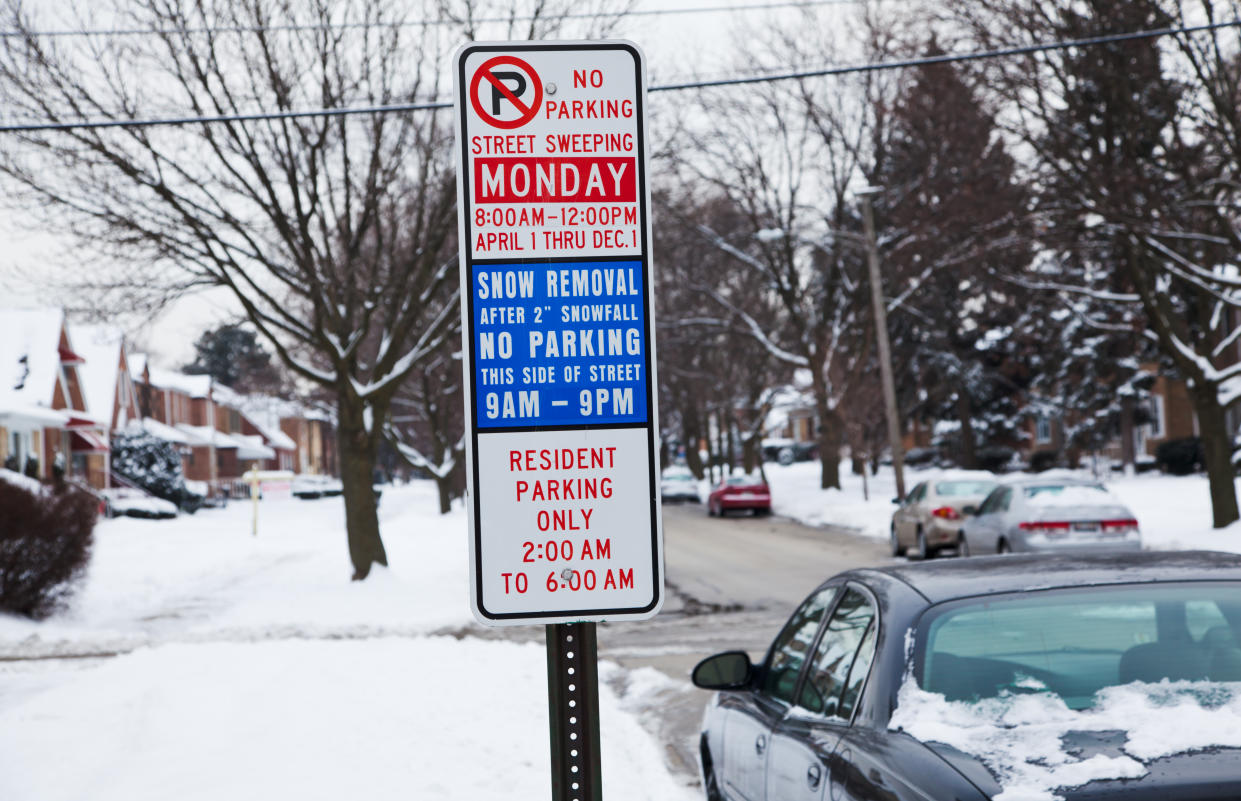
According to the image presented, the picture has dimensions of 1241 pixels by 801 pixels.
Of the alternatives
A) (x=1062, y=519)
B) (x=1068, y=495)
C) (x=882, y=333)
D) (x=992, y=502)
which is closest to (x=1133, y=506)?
(x=882, y=333)

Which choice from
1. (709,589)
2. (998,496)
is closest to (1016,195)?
(998,496)

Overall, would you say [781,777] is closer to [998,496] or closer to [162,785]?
[162,785]

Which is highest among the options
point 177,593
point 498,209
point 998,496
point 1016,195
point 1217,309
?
point 1016,195

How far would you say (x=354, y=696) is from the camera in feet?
33.0

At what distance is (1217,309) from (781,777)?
862 inches

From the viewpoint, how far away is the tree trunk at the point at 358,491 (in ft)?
67.4

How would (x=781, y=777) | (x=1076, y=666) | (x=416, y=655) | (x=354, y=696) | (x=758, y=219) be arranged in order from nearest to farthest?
(x=1076, y=666) < (x=781, y=777) < (x=354, y=696) < (x=416, y=655) < (x=758, y=219)

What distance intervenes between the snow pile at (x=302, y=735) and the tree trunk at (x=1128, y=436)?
39.5 meters

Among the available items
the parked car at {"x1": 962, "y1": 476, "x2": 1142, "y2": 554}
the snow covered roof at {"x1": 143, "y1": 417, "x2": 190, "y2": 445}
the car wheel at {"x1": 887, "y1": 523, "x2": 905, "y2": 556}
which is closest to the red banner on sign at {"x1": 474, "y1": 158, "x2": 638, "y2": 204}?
the parked car at {"x1": 962, "y1": 476, "x2": 1142, "y2": 554}

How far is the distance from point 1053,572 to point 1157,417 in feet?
171

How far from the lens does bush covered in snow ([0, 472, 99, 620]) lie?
15.7m

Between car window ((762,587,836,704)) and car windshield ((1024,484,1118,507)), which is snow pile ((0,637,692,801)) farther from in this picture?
car windshield ((1024,484,1118,507))

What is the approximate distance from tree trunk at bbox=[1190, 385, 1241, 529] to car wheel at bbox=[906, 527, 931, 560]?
4709 millimetres

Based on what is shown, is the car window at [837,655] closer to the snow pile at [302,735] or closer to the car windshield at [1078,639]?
the car windshield at [1078,639]
